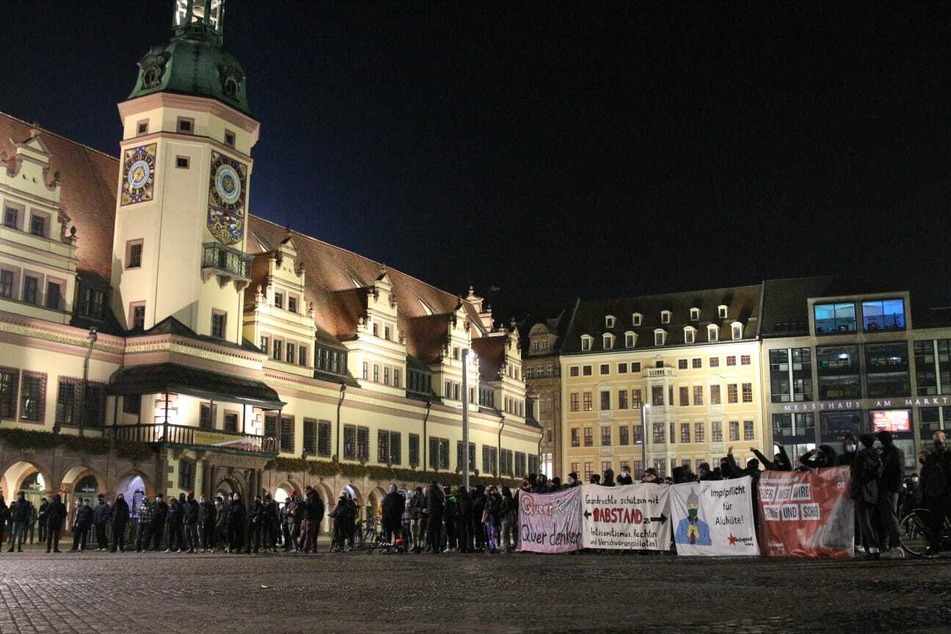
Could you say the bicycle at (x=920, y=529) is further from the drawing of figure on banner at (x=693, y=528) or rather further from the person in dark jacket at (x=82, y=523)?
the person in dark jacket at (x=82, y=523)

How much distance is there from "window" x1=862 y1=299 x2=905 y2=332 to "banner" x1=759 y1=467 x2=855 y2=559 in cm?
7094

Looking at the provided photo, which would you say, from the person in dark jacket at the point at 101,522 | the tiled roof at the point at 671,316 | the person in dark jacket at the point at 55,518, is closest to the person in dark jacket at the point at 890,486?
the person in dark jacket at the point at 55,518

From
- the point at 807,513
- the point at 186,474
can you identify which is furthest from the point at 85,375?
the point at 807,513

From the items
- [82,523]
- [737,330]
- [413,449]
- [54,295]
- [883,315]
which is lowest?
[82,523]

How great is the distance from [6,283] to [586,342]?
207 feet

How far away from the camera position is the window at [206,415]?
47472mm

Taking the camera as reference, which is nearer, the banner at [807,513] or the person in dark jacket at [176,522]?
the banner at [807,513]

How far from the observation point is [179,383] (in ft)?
146

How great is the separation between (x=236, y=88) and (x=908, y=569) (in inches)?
1732

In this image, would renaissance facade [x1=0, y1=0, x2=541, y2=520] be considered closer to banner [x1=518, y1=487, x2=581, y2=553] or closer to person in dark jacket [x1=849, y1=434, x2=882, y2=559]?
banner [x1=518, y1=487, x2=581, y2=553]

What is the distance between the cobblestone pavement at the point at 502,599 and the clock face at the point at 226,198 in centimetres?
3170

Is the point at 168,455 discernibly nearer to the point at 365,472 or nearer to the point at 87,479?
the point at 87,479

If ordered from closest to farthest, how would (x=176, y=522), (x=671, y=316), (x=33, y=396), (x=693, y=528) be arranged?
(x=693, y=528) < (x=176, y=522) < (x=33, y=396) < (x=671, y=316)

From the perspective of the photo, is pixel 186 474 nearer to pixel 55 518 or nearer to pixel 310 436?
pixel 310 436
